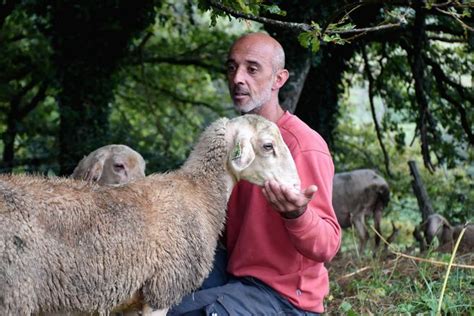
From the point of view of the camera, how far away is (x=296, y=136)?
480cm

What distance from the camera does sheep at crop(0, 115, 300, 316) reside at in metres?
3.77

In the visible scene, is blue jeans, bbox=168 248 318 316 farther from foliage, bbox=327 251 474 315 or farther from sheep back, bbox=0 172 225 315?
foliage, bbox=327 251 474 315

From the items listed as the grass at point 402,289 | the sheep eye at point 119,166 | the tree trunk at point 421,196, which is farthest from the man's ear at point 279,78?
the tree trunk at point 421,196

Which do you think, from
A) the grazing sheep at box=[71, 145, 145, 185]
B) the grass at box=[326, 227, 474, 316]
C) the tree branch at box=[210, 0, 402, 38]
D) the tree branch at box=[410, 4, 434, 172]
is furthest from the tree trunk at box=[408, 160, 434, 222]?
the tree branch at box=[210, 0, 402, 38]

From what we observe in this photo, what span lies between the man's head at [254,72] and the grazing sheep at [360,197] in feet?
22.5

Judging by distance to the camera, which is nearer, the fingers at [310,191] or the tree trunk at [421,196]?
the fingers at [310,191]

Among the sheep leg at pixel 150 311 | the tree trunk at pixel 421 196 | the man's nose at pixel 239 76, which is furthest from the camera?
the tree trunk at pixel 421 196

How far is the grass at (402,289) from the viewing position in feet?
19.5

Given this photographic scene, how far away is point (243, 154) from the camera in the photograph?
4.48 metres

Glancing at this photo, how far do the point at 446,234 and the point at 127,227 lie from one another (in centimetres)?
634

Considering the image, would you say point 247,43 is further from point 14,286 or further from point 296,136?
point 14,286

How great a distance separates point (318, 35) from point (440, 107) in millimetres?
6891

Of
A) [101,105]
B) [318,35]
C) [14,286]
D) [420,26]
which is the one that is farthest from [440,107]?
[14,286]

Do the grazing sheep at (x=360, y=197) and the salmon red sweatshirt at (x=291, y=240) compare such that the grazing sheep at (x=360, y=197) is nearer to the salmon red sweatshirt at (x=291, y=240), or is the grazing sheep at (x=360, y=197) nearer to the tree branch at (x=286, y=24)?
the tree branch at (x=286, y=24)
